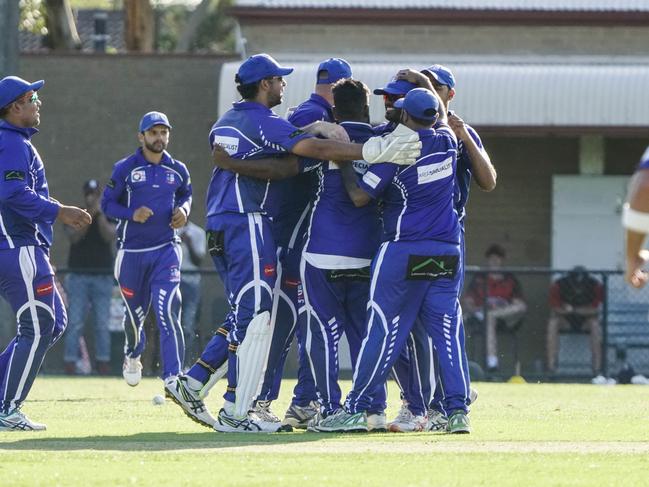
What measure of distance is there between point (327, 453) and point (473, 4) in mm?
15210

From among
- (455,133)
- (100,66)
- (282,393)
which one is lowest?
(282,393)

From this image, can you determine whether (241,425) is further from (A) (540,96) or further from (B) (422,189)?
(A) (540,96)

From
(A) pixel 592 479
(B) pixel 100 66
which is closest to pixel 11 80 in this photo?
(A) pixel 592 479

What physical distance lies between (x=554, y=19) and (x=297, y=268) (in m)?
13.3

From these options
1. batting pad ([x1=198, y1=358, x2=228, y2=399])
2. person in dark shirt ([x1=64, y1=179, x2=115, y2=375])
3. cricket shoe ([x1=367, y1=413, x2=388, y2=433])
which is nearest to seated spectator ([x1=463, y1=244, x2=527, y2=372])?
person in dark shirt ([x1=64, y1=179, x2=115, y2=375])

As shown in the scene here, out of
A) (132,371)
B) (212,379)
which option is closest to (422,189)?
(212,379)

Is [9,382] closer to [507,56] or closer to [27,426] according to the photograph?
[27,426]

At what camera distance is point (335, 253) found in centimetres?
1033

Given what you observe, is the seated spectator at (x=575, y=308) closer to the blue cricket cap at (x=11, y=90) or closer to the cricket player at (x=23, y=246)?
the cricket player at (x=23, y=246)

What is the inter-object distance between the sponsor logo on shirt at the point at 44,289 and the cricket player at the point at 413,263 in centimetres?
215

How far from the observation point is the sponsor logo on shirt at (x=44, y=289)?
10.8m

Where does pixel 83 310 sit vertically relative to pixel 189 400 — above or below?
above

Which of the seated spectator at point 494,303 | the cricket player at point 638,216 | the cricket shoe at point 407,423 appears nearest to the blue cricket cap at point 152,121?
the cricket shoe at point 407,423

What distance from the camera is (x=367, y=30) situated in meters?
23.4
